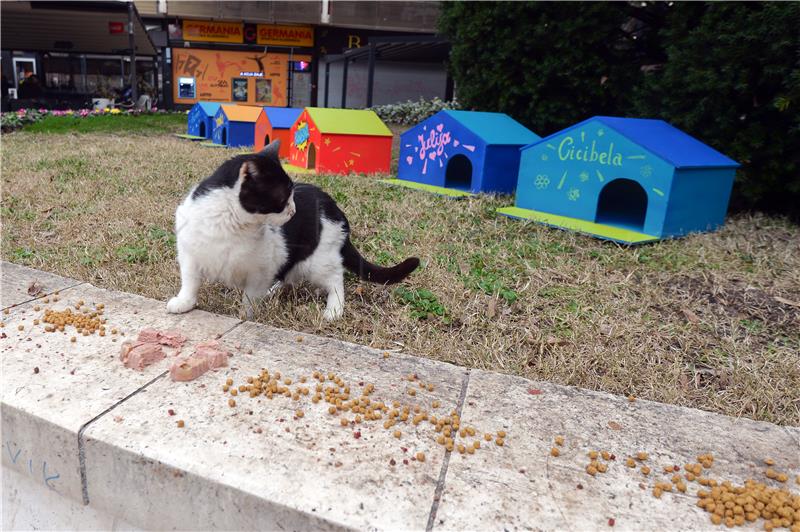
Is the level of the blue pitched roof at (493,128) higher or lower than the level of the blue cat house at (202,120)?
higher

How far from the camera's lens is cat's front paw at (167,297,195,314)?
2.47 meters

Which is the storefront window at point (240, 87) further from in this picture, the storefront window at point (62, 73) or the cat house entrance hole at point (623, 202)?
the cat house entrance hole at point (623, 202)

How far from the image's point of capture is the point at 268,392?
6.16 ft

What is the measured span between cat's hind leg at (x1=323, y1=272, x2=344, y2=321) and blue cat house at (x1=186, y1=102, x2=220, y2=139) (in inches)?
321

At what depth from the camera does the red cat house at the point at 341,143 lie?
6.32 metres

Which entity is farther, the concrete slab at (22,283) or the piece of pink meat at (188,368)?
the concrete slab at (22,283)

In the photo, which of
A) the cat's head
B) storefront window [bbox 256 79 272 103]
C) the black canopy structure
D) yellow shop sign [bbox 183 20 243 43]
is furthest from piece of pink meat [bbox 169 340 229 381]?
yellow shop sign [bbox 183 20 243 43]

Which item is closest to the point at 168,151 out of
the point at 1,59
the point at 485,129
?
the point at 485,129

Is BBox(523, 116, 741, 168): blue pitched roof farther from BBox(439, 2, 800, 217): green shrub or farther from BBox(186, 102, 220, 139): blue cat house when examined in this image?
BBox(186, 102, 220, 139): blue cat house

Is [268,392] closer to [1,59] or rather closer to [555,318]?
[555,318]

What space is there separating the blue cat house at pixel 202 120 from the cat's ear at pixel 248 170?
27.6ft

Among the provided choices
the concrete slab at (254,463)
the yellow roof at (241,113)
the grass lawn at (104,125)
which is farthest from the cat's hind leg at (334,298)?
the grass lawn at (104,125)

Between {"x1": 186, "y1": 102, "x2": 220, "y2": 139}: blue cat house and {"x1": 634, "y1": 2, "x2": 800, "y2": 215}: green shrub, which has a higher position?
{"x1": 634, "y1": 2, "x2": 800, "y2": 215}: green shrub

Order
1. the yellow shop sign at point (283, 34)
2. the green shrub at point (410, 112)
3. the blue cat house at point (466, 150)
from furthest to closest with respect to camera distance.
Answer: the yellow shop sign at point (283, 34)
the green shrub at point (410, 112)
the blue cat house at point (466, 150)
